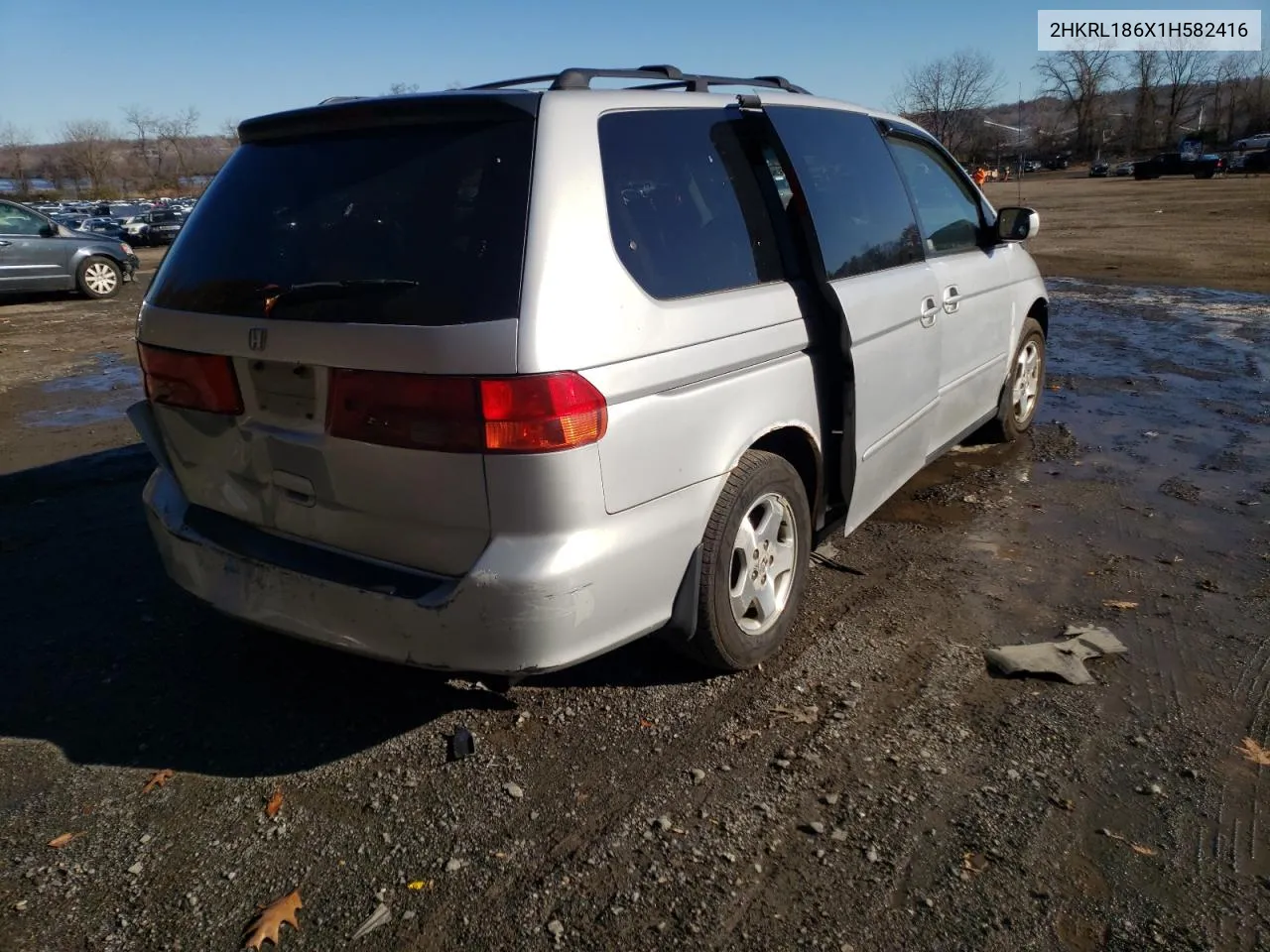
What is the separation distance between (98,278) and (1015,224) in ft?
53.0

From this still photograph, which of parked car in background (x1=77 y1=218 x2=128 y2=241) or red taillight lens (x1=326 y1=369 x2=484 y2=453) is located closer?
red taillight lens (x1=326 y1=369 x2=484 y2=453)

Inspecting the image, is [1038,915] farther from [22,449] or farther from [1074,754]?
[22,449]

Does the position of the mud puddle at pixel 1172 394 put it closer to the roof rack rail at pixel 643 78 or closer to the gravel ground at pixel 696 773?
the gravel ground at pixel 696 773

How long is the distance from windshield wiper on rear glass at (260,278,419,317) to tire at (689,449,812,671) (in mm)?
1190

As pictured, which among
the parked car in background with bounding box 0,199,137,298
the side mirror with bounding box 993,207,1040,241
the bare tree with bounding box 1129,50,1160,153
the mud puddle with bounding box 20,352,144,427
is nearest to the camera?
the side mirror with bounding box 993,207,1040,241

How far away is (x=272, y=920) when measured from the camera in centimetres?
232

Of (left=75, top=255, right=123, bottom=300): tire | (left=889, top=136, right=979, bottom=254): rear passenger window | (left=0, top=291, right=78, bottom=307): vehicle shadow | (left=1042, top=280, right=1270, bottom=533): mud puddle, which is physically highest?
(left=889, top=136, right=979, bottom=254): rear passenger window

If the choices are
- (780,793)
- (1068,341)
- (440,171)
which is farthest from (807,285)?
(1068,341)

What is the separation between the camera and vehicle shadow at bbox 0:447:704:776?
10.0 ft

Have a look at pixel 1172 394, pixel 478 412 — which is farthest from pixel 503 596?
pixel 1172 394

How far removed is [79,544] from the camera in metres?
4.67

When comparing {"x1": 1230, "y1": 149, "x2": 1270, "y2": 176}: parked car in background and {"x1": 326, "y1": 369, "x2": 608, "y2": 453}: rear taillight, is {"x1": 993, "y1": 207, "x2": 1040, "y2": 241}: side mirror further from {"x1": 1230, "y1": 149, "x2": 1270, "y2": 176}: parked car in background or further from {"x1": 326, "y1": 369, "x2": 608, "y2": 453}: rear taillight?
{"x1": 1230, "y1": 149, "x2": 1270, "y2": 176}: parked car in background

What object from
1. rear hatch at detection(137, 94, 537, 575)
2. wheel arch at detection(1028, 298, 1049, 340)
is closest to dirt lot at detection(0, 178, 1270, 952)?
rear hatch at detection(137, 94, 537, 575)

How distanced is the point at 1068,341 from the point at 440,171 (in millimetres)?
8341
